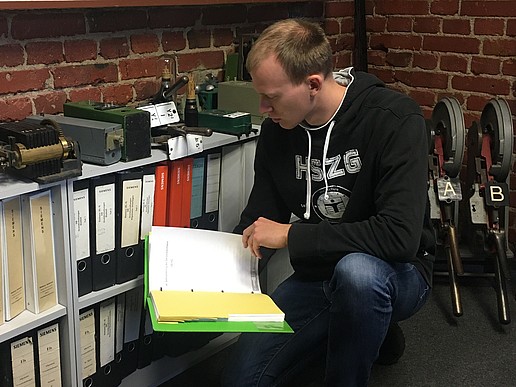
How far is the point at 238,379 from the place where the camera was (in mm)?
1844

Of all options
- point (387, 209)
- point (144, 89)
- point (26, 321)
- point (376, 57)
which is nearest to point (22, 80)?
point (144, 89)

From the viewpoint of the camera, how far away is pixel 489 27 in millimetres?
2807

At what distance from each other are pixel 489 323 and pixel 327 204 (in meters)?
1.02

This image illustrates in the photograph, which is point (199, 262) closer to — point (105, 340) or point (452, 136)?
point (105, 340)

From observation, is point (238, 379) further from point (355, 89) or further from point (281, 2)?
point (281, 2)

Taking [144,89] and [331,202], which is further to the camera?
[144,89]

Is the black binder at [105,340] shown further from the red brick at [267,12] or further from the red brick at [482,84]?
the red brick at [482,84]

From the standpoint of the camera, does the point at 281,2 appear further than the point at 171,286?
Yes

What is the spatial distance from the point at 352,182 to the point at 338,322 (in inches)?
14.6

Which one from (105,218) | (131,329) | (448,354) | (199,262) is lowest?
(448,354)

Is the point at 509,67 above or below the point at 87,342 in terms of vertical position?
above

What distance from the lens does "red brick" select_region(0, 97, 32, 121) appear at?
185 cm

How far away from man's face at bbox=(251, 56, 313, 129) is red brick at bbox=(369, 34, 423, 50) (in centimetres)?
149

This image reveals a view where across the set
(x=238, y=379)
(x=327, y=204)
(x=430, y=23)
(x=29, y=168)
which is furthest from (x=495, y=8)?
(x=29, y=168)
